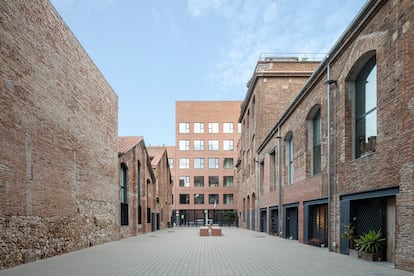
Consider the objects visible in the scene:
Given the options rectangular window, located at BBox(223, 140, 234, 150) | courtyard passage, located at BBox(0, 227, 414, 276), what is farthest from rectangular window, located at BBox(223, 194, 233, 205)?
courtyard passage, located at BBox(0, 227, 414, 276)

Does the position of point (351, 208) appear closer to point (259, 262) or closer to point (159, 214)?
point (259, 262)

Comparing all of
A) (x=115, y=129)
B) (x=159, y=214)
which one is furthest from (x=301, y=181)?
(x=159, y=214)

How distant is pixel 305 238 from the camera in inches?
734

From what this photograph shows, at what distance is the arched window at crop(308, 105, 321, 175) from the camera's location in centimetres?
1781

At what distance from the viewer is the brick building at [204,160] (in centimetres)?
6488

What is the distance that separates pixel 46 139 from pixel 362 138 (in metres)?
11.2

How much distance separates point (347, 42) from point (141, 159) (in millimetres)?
21404

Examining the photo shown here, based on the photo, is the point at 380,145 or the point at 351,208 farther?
the point at 351,208

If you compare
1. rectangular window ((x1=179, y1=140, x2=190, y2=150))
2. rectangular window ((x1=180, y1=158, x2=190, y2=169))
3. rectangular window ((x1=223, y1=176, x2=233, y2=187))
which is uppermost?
rectangular window ((x1=179, y1=140, x2=190, y2=150))

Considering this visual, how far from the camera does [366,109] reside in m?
12.9

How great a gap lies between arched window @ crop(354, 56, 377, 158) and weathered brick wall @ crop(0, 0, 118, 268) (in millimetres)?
11196

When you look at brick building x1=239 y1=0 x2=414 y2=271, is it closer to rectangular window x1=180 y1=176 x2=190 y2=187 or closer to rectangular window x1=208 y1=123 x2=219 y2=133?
rectangular window x1=180 y1=176 x2=190 y2=187

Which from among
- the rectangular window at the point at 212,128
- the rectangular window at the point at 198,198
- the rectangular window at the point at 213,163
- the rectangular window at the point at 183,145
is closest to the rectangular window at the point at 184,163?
the rectangular window at the point at 183,145

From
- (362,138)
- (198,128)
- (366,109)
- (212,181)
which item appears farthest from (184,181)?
(366,109)
